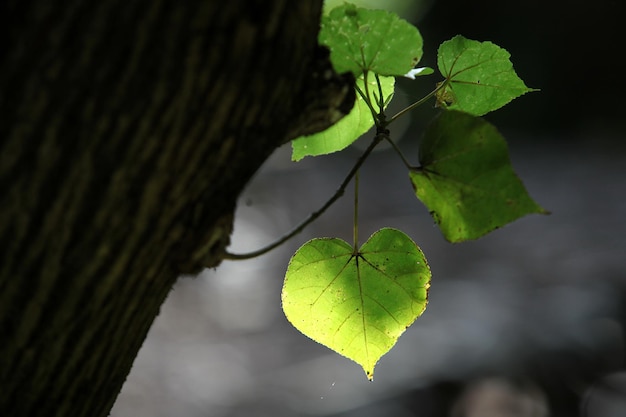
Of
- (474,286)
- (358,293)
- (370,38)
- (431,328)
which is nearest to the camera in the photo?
(370,38)

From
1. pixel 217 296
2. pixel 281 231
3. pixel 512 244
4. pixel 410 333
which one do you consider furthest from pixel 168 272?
pixel 281 231

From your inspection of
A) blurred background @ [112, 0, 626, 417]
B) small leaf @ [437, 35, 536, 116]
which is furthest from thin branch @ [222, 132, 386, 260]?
blurred background @ [112, 0, 626, 417]

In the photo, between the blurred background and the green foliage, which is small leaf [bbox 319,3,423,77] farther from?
the blurred background

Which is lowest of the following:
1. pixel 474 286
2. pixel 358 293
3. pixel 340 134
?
pixel 358 293

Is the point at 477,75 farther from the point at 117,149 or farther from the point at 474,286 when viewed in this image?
the point at 474,286

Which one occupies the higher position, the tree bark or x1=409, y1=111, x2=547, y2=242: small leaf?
x1=409, y1=111, x2=547, y2=242: small leaf

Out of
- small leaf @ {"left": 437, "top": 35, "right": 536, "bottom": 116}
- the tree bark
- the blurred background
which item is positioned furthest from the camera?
the blurred background

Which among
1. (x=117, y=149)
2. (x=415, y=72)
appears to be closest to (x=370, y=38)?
(x=415, y=72)
